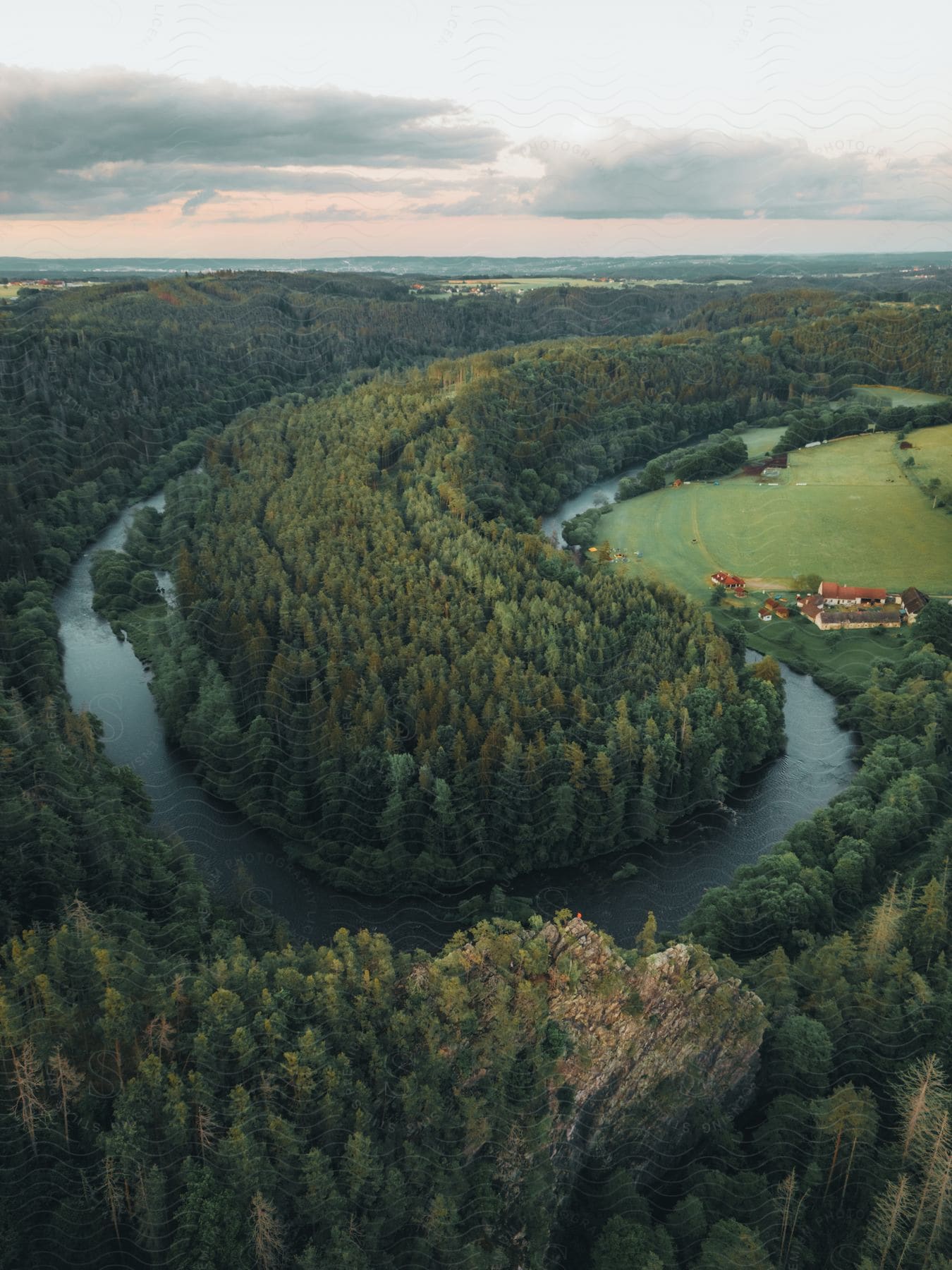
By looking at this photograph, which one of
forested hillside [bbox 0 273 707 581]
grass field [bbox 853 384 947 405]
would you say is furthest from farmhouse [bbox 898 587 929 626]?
forested hillside [bbox 0 273 707 581]

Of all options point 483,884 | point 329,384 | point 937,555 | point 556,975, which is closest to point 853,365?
point 937,555

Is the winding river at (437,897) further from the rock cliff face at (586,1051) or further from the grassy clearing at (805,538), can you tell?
the rock cliff face at (586,1051)

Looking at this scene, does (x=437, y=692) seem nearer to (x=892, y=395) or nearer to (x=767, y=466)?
(x=767, y=466)

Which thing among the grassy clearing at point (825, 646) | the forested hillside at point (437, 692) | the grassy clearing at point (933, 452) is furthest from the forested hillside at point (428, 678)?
the grassy clearing at point (933, 452)

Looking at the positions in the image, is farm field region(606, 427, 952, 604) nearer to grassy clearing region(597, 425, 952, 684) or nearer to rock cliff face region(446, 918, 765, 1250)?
grassy clearing region(597, 425, 952, 684)

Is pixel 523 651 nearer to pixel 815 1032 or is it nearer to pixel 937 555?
pixel 815 1032

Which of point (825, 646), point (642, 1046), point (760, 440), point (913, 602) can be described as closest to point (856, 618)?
point (825, 646)
